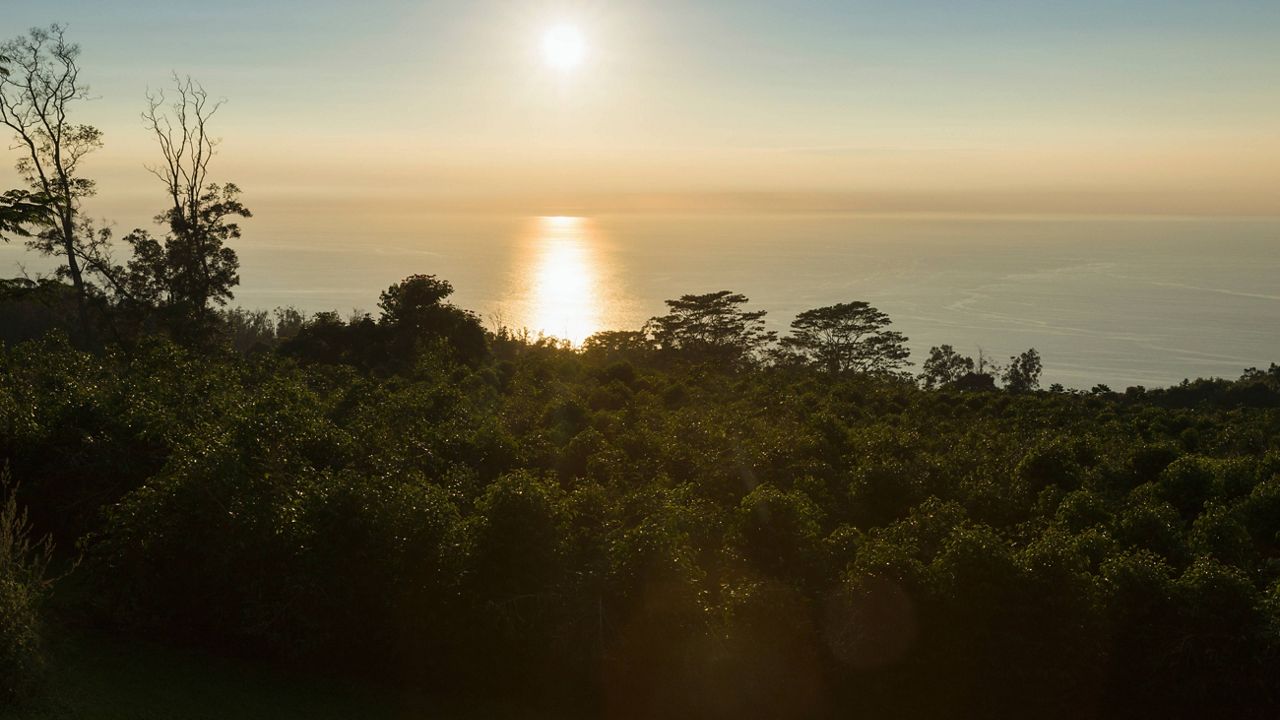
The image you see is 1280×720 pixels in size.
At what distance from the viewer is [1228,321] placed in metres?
140

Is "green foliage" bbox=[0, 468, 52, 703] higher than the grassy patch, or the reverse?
"green foliage" bbox=[0, 468, 52, 703]

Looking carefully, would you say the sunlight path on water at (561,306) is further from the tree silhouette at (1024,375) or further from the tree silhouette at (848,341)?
the tree silhouette at (1024,375)

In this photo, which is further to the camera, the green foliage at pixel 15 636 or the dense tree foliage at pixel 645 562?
the dense tree foliage at pixel 645 562

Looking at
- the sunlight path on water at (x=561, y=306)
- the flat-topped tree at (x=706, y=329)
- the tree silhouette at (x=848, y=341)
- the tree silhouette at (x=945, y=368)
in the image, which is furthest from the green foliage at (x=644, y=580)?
the sunlight path on water at (x=561, y=306)

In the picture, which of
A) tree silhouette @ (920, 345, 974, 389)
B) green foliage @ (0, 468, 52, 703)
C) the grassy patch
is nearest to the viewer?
green foliage @ (0, 468, 52, 703)

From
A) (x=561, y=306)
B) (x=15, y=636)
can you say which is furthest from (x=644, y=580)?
(x=561, y=306)

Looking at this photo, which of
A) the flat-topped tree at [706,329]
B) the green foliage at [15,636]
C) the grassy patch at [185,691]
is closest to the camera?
the green foliage at [15,636]

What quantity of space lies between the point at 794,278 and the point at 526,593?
7437 inches

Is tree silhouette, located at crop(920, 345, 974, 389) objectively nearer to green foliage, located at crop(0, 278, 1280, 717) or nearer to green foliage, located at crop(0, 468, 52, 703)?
green foliage, located at crop(0, 278, 1280, 717)

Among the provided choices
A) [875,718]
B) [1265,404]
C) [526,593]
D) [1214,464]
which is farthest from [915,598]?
[1265,404]

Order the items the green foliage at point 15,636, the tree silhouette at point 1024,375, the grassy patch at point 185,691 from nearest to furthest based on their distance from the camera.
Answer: the green foliage at point 15,636 → the grassy patch at point 185,691 → the tree silhouette at point 1024,375

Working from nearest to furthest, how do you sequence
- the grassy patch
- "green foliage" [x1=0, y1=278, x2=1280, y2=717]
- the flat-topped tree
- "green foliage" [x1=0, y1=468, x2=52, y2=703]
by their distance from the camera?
1. "green foliage" [x1=0, y1=468, x2=52, y2=703]
2. the grassy patch
3. "green foliage" [x1=0, y1=278, x2=1280, y2=717]
4. the flat-topped tree

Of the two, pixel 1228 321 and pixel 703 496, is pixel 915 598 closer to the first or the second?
pixel 703 496

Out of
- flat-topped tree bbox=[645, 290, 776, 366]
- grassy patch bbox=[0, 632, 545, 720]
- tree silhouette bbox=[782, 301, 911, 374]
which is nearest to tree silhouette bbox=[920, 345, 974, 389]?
tree silhouette bbox=[782, 301, 911, 374]
